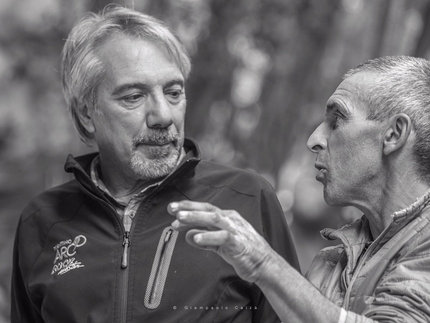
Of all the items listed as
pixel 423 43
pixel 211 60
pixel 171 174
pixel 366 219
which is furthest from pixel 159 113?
pixel 211 60

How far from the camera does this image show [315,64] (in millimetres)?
6957

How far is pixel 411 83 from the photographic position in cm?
254

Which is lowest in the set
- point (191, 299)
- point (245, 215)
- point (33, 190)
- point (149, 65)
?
point (33, 190)

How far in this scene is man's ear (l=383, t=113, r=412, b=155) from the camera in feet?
8.16

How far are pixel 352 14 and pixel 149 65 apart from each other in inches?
161

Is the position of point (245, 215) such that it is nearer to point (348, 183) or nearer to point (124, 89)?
point (348, 183)

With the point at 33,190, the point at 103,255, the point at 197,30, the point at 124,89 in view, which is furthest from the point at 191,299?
the point at 197,30

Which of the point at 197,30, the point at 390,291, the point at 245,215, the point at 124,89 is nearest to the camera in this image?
the point at 390,291

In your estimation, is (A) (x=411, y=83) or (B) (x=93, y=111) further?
(B) (x=93, y=111)

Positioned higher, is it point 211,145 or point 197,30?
point 197,30

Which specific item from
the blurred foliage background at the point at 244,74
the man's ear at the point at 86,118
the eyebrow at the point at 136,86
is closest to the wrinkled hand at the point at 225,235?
the eyebrow at the point at 136,86

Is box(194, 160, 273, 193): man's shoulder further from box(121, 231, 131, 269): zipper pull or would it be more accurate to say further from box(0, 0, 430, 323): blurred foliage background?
box(0, 0, 430, 323): blurred foliage background

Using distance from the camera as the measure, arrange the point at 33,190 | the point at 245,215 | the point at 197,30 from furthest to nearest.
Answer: the point at 197,30, the point at 33,190, the point at 245,215

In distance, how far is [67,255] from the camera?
10.2 feet
